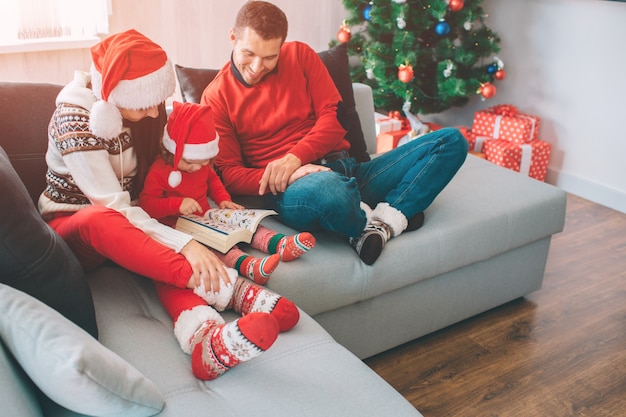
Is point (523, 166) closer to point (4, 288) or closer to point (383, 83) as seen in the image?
point (383, 83)

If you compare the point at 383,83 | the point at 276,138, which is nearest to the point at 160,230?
the point at 276,138

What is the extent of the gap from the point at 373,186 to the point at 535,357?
759 mm

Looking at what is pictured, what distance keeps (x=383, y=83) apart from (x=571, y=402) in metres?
1.98

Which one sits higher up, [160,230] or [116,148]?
[116,148]

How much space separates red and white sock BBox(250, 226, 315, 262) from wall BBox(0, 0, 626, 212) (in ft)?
5.28

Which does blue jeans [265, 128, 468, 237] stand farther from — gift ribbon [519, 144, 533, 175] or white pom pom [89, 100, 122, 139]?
gift ribbon [519, 144, 533, 175]

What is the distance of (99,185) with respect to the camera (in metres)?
1.46

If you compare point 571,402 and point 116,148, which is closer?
point 116,148

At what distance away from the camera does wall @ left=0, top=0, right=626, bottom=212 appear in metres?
2.92

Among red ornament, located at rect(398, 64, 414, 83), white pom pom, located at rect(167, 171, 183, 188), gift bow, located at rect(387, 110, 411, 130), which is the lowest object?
gift bow, located at rect(387, 110, 411, 130)

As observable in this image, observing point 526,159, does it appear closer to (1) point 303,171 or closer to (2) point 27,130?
(1) point 303,171

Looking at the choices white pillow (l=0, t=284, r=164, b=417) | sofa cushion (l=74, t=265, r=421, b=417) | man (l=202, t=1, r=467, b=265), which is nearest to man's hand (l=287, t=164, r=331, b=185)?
man (l=202, t=1, r=467, b=265)

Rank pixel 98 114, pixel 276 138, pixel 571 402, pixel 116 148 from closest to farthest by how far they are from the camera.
Result: pixel 98 114
pixel 116 148
pixel 571 402
pixel 276 138

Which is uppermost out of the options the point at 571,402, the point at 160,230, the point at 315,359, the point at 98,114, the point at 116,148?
the point at 98,114
